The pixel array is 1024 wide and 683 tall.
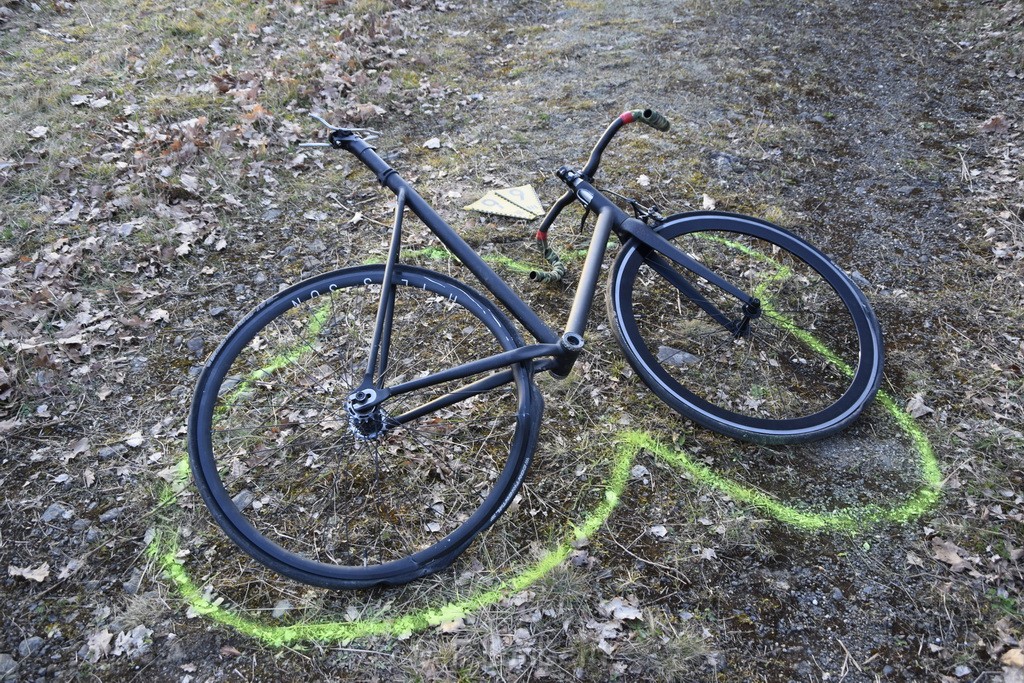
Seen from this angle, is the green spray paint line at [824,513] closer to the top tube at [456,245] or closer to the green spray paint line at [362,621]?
the green spray paint line at [362,621]

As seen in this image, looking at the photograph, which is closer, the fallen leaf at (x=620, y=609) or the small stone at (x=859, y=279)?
the fallen leaf at (x=620, y=609)

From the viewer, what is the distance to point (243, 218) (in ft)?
16.0

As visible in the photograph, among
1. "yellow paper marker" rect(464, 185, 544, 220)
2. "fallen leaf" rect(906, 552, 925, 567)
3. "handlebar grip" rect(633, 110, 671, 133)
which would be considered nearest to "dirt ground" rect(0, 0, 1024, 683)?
"fallen leaf" rect(906, 552, 925, 567)

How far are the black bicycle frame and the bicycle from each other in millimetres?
11

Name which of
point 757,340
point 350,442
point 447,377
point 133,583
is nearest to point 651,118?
point 757,340

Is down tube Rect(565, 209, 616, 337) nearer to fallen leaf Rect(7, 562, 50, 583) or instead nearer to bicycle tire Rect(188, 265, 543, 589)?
bicycle tire Rect(188, 265, 543, 589)

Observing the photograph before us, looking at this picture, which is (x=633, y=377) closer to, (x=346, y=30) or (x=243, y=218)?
(x=243, y=218)

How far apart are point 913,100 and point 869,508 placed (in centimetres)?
489

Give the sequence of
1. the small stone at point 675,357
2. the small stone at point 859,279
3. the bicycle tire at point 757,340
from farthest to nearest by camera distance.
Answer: the small stone at point 859,279 < the small stone at point 675,357 < the bicycle tire at point 757,340

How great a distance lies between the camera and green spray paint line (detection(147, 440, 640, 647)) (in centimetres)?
265

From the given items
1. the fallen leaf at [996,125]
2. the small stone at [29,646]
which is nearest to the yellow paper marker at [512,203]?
the small stone at [29,646]

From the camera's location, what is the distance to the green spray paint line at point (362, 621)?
265cm

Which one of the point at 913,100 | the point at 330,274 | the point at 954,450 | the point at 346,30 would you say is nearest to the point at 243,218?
the point at 330,274

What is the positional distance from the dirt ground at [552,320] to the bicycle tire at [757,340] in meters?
0.20
